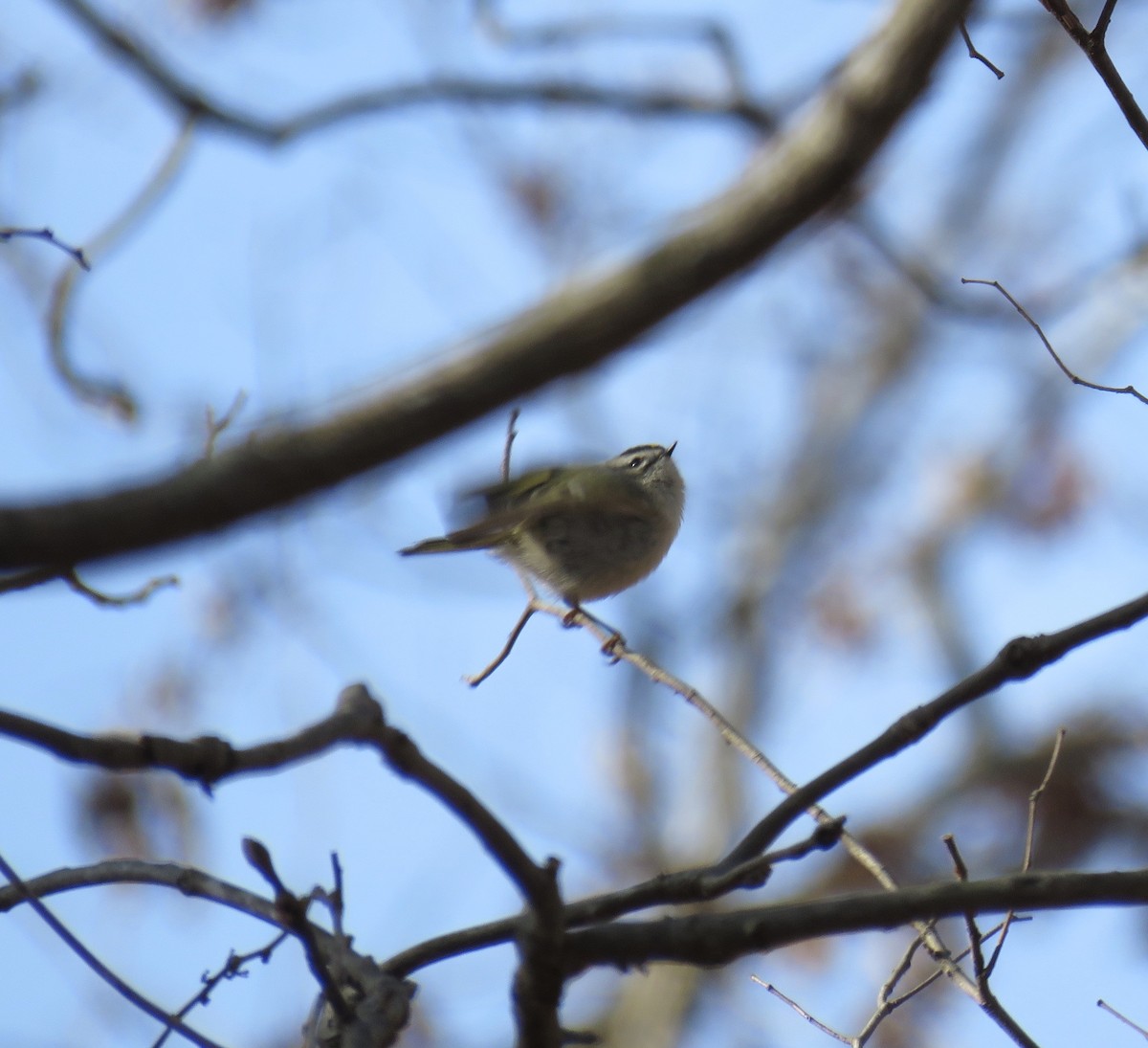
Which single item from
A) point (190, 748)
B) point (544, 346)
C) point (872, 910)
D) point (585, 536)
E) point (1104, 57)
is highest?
point (585, 536)

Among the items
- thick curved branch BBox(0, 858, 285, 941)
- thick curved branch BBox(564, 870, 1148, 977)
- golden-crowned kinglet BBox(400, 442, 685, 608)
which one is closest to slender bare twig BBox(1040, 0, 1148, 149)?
thick curved branch BBox(564, 870, 1148, 977)

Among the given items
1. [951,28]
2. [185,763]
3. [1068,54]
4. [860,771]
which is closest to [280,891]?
[185,763]

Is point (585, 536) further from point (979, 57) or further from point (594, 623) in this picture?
point (979, 57)

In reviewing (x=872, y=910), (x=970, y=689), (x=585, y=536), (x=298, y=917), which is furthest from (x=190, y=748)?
(x=585, y=536)

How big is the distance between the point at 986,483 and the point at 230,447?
12.1 metres

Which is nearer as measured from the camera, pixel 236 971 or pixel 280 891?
pixel 280 891

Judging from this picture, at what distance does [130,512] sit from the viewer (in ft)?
3.03

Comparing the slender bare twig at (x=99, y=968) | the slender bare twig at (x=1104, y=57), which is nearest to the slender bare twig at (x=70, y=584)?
the slender bare twig at (x=99, y=968)

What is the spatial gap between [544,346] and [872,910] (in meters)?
0.72

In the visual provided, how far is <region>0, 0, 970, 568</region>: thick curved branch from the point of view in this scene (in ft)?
3.02

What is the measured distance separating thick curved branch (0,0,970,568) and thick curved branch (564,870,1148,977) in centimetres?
65

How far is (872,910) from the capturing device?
139 centimetres

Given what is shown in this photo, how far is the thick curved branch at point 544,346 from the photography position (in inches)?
36.3

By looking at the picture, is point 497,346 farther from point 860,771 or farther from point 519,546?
point 519,546
